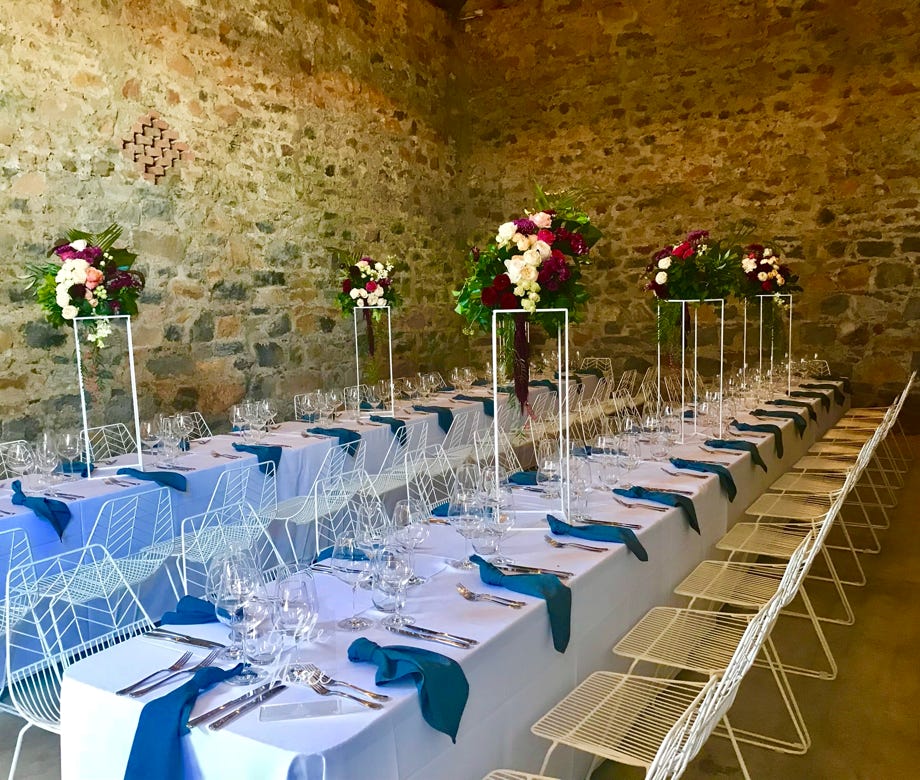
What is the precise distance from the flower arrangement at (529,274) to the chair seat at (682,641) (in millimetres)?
1097

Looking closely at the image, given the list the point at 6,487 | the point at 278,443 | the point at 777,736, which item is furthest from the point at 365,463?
the point at 777,736

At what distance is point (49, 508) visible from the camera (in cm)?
372

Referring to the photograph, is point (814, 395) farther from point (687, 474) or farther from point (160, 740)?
point (160, 740)

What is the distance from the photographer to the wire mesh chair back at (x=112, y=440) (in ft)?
19.3

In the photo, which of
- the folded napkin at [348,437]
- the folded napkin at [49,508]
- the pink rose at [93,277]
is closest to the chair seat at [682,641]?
the folded napkin at [49,508]

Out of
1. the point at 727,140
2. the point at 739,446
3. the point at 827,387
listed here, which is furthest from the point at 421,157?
the point at 739,446

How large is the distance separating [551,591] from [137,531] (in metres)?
2.45

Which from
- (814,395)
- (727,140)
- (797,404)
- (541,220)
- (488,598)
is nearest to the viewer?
(488,598)

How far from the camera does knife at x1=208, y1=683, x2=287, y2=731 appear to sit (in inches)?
71.9

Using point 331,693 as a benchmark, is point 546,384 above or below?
above

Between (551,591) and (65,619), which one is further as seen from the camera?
(65,619)

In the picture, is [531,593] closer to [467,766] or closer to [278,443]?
[467,766]

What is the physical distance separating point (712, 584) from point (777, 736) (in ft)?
2.10

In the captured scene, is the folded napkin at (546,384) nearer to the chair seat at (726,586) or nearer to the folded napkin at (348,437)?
the folded napkin at (348,437)
